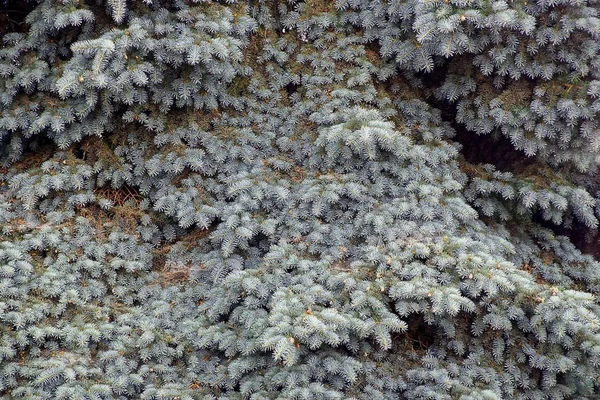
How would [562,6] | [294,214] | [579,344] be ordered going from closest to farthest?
[579,344] → [562,6] → [294,214]

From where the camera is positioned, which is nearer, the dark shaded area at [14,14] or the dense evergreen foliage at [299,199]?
the dense evergreen foliage at [299,199]

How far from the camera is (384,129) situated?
10.4 feet

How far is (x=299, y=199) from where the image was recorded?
10.9ft

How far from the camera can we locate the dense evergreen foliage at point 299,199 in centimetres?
286

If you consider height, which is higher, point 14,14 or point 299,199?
point 14,14

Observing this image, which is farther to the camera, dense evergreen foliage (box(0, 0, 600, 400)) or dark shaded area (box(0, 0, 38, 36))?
dark shaded area (box(0, 0, 38, 36))

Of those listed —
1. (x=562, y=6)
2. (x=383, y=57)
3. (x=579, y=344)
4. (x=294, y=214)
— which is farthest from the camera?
(x=383, y=57)

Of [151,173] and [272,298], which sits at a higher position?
[151,173]

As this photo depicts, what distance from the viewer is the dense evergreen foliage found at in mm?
2863

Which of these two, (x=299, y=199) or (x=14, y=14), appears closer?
(x=299, y=199)

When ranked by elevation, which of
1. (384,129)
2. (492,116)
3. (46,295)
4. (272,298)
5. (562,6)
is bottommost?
(46,295)

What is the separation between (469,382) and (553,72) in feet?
6.69

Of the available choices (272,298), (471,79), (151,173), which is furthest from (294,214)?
(471,79)

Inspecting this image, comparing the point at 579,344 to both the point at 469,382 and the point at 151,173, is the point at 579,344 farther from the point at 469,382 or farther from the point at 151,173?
the point at 151,173
